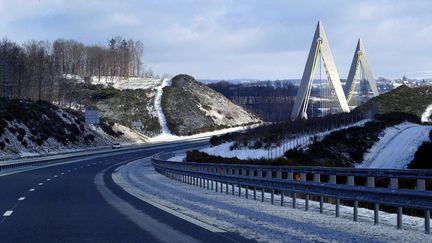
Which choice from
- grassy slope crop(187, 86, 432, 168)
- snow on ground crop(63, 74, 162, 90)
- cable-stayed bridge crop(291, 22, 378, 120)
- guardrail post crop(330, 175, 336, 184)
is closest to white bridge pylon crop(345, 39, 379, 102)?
cable-stayed bridge crop(291, 22, 378, 120)

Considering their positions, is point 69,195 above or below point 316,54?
below

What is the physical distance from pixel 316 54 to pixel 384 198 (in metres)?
78.9

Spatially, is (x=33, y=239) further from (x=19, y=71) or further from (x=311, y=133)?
(x=19, y=71)

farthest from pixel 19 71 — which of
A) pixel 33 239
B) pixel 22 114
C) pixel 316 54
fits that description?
pixel 33 239

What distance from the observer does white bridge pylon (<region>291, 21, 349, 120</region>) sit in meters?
89.2

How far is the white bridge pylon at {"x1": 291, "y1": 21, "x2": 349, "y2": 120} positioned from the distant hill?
983 centimetres

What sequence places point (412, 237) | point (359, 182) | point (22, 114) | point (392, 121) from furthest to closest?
point (22, 114), point (392, 121), point (359, 182), point (412, 237)

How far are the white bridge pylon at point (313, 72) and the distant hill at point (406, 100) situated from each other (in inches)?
387

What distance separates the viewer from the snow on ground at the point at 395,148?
170 ft

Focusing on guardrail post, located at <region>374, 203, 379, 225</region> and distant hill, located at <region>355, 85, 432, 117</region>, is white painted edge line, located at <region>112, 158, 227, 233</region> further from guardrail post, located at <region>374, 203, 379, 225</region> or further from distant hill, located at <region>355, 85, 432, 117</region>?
distant hill, located at <region>355, 85, 432, 117</region>

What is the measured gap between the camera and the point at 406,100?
110 metres

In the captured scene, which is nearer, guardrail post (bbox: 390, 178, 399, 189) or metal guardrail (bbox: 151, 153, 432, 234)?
metal guardrail (bbox: 151, 153, 432, 234)

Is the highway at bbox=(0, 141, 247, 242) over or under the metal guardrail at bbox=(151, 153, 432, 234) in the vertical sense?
under

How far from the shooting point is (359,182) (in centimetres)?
2878
